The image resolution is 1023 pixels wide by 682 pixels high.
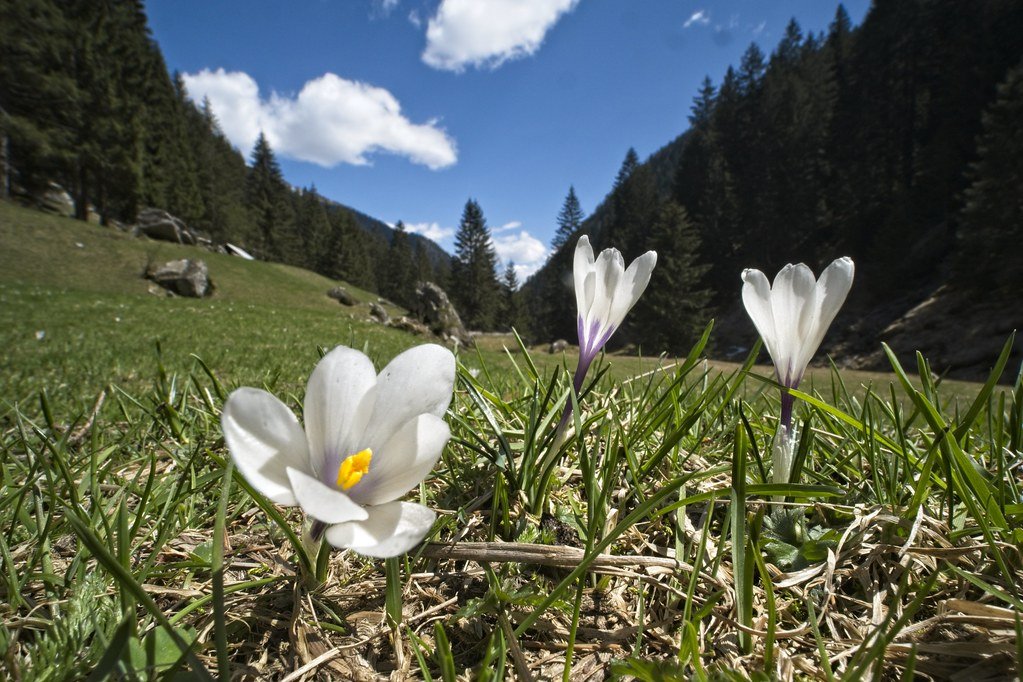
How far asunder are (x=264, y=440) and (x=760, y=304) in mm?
924

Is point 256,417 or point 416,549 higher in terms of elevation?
point 256,417

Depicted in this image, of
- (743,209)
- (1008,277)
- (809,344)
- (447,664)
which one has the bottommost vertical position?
(447,664)

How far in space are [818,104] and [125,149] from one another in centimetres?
5292

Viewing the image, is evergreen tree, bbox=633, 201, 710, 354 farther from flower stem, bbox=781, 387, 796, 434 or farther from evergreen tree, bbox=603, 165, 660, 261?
flower stem, bbox=781, 387, 796, 434

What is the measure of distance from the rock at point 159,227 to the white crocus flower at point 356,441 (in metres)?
37.1

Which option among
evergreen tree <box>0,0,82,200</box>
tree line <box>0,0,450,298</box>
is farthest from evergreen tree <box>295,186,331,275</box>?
evergreen tree <box>0,0,82,200</box>

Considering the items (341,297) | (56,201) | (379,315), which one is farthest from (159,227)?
(379,315)

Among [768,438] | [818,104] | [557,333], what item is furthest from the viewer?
[557,333]

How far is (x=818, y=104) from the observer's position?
127 feet

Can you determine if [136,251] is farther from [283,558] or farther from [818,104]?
[818,104]

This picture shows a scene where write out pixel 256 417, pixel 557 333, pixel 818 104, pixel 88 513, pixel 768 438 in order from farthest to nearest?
pixel 557 333 < pixel 818 104 < pixel 768 438 < pixel 88 513 < pixel 256 417

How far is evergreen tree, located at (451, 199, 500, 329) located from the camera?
179 feet

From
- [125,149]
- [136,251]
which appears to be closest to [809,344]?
[136,251]

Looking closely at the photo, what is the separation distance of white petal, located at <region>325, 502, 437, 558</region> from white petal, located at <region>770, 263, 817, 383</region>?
782 millimetres
